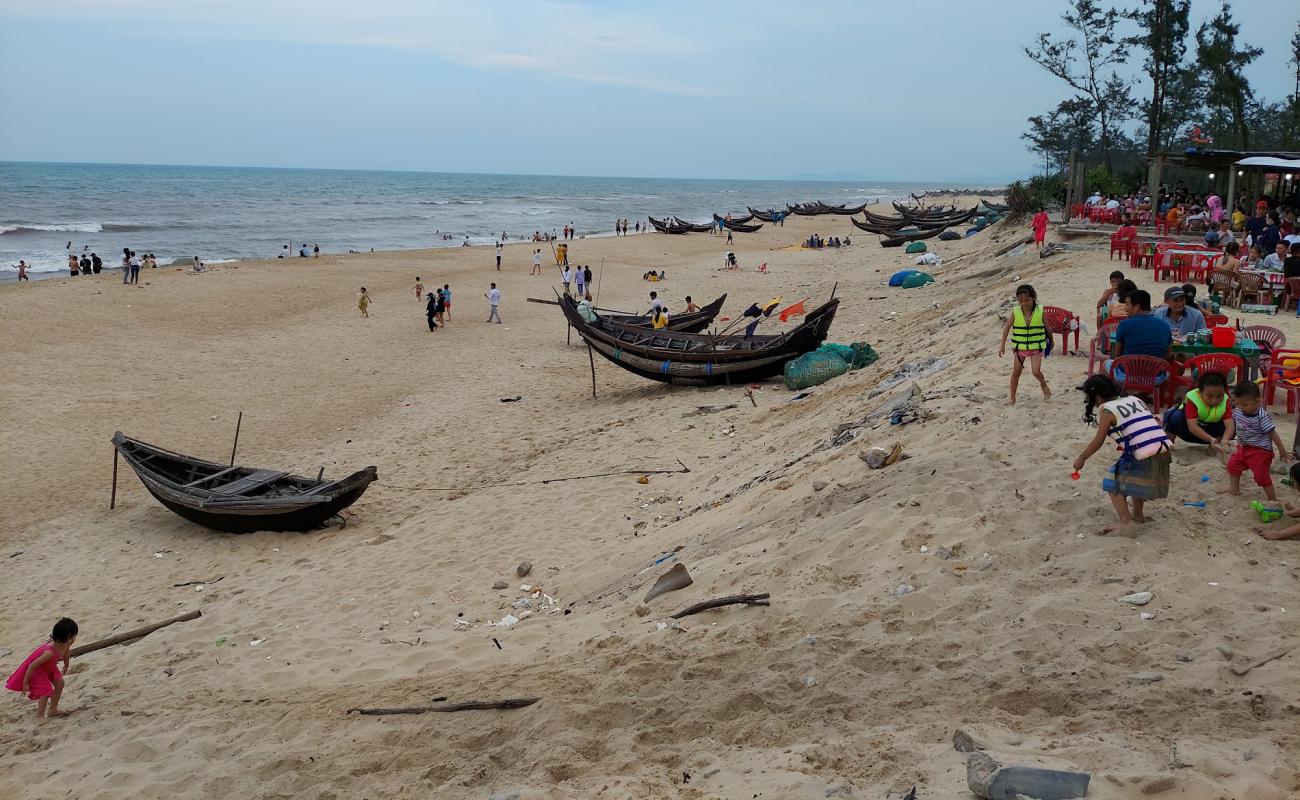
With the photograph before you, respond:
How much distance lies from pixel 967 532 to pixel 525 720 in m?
3.26

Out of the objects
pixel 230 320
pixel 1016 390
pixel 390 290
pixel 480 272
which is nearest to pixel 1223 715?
pixel 1016 390

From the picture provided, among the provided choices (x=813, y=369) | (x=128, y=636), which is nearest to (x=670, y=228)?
(x=813, y=369)

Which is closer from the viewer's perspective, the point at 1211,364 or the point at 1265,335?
Result: the point at 1211,364

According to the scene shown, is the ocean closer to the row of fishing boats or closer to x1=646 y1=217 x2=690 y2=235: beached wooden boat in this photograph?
x1=646 y1=217 x2=690 y2=235: beached wooden boat

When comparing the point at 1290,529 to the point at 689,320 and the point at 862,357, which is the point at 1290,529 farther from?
the point at 689,320

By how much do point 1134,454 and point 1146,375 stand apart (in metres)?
2.47

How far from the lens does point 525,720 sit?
5.42 m

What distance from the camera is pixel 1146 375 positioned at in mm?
7754

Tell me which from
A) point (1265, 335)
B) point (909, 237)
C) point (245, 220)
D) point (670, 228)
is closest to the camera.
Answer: point (1265, 335)

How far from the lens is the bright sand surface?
15.2ft

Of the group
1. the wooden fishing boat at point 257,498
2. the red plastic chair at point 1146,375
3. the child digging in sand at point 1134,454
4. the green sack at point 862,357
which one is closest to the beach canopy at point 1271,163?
the green sack at point 862,357

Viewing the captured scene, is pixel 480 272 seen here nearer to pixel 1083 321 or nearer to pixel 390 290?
pixel 390 290

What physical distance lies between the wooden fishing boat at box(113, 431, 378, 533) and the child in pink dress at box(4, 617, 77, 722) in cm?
377

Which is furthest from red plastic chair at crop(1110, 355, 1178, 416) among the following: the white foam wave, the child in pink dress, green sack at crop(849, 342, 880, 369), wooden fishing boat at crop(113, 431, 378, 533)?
the white foam wave
